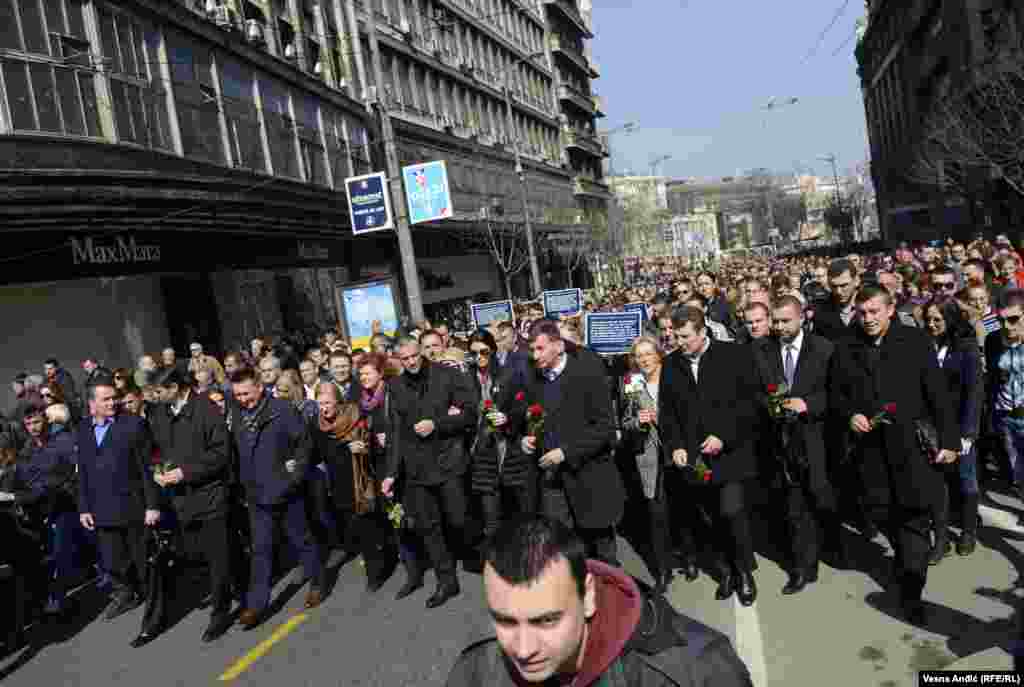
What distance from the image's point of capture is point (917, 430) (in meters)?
4.81

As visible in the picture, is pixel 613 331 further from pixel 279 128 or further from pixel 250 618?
pixel 279 128

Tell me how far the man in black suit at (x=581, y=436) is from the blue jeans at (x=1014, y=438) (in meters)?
2.59

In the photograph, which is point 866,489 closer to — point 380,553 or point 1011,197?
point 380,553

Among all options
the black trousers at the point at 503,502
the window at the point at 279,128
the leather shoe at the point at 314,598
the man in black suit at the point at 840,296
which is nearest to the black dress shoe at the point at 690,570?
the black trousers at the point at 503,502

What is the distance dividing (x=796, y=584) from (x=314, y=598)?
147 inches

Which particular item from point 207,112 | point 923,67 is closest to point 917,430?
point 207,112

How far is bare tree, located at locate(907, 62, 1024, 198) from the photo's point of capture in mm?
29842

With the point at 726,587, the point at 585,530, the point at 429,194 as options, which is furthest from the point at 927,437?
the point at 429,194

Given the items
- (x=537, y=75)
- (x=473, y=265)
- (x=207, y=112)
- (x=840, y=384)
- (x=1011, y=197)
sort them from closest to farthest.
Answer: (x=840, y=384) < (x=207, y=112) < (x=1011, y=197) < (x=473, y=265) < (x=537, y=75)

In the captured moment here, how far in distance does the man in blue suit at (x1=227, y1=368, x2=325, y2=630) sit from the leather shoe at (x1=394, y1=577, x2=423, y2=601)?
0.91 m

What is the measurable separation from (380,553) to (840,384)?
4.06 m

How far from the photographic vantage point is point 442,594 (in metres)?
6.45

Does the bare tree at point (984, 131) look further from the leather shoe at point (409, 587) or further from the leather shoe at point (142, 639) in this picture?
the leather shoe at point (142, 639)

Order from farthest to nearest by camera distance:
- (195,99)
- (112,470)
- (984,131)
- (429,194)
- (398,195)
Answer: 1. (984,131)
2. (429,194)
3. (195,99)
4. (398,195)
5. (112,470)
